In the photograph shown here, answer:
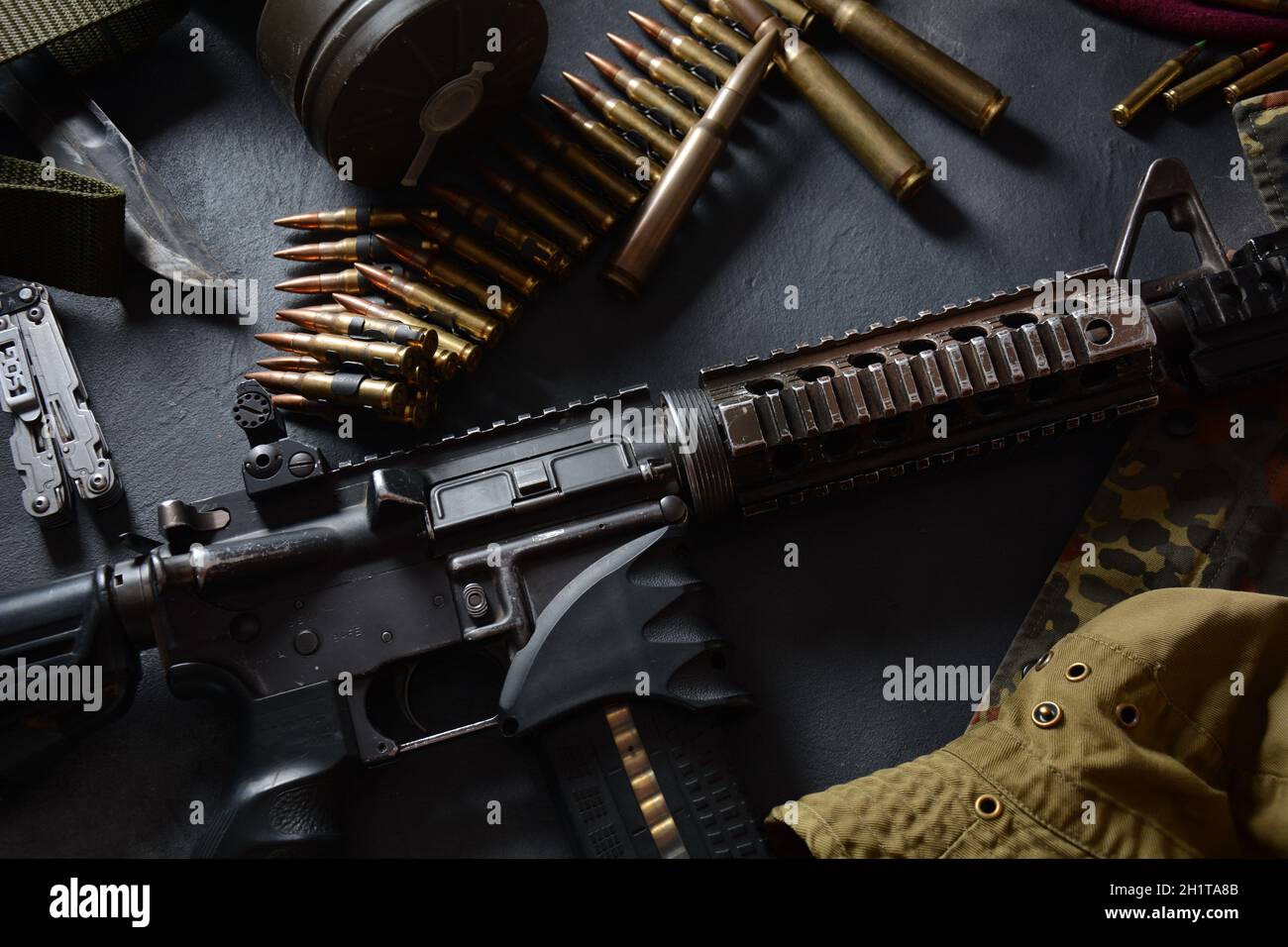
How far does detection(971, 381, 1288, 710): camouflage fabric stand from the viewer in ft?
8.56

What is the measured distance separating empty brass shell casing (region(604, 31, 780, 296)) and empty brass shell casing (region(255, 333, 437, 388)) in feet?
1.90

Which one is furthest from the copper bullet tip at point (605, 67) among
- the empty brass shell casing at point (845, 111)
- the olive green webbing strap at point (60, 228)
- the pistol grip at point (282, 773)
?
the pistol grip at point (282, 773)

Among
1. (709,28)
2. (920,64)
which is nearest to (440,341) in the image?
(709,28)

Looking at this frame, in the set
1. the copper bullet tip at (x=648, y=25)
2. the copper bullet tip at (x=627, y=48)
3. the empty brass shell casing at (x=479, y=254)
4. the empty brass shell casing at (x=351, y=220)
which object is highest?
the copper bullet tip at (x=648, y=25)

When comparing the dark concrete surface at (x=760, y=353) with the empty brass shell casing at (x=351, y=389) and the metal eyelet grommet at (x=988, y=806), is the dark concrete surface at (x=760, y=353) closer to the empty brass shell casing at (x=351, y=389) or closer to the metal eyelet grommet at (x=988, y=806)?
the empty brass shell casing at (x=351, y=389)

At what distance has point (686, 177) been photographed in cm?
292

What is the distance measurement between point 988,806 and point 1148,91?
2.08 m

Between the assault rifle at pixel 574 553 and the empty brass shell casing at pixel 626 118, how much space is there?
33.3 inches

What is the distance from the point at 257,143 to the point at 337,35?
716 mm

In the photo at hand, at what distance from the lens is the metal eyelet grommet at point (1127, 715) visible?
6.84 feet

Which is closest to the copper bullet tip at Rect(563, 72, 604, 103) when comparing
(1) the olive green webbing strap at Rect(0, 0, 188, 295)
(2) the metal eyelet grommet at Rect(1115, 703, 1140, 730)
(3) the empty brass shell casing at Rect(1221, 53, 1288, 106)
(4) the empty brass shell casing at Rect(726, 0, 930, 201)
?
(4) the empty brass shell casing at Rect(726, 0, 930, 201)
